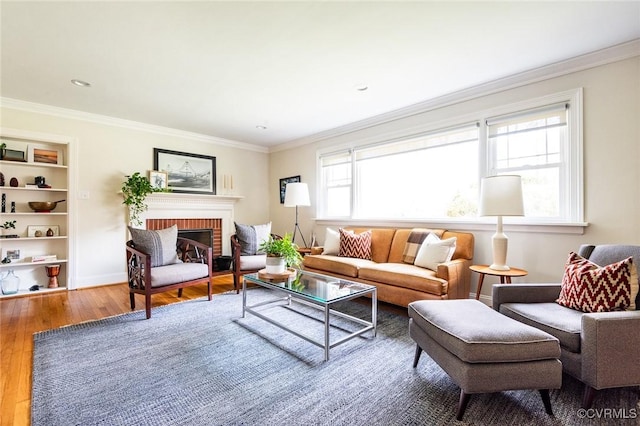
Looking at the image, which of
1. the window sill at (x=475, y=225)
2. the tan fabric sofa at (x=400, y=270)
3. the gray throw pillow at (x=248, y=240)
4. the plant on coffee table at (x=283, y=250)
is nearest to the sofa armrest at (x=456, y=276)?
the tan fabric sofa at (x=400, y=270)

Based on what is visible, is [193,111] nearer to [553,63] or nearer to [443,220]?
[443,220]

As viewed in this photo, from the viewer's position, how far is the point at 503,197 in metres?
2.56

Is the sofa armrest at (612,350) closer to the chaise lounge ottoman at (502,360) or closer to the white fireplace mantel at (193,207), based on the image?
the chaise lounge ottoman at (502,360)

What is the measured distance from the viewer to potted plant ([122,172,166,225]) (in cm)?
409

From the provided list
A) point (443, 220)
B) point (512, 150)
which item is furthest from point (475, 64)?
point (443, 220)

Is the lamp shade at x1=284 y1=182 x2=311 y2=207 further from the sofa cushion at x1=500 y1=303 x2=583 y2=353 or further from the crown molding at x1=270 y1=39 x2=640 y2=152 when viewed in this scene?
the sofa cushion at x1=500 y1=303 x2=583 y2=353

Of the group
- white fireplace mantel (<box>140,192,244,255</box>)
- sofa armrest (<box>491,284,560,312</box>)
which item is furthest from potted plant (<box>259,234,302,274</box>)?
white fireplace mantel (<box>140,192,244,255</box>)

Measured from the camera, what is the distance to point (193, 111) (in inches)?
152

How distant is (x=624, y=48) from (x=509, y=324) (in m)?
2.53

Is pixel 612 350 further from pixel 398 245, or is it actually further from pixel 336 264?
pixel 336 264

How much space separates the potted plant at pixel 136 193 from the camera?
161 inches

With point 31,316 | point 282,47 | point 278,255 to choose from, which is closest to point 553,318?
point 278,255

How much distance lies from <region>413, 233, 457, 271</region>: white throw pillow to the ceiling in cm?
167

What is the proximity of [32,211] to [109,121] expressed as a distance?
1.51m
